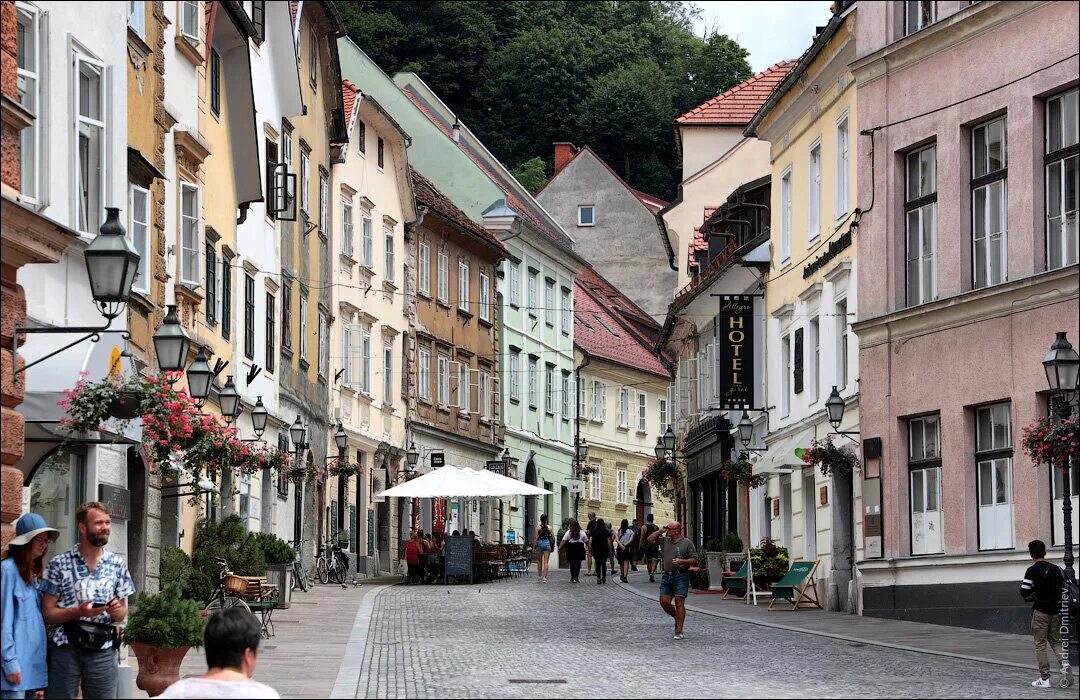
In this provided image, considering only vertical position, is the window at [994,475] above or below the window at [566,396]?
below

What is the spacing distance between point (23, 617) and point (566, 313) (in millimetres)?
53238

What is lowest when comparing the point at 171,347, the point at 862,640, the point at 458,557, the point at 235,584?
the point at 862,640

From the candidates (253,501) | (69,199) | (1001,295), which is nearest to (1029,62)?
(1001,295)

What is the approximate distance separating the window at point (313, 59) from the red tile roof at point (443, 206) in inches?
422

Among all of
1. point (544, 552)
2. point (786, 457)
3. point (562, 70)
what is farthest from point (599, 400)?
point (786, 457)

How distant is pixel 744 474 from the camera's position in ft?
117

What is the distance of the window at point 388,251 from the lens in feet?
152

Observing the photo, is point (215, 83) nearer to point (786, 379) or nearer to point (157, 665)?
point (786, 379)

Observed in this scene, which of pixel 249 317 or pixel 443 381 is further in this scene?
pixel 443 381

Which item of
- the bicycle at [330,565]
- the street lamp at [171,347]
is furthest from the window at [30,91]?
the bicycle at [330,565]

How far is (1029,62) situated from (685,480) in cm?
2955

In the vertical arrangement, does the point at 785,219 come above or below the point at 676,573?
above

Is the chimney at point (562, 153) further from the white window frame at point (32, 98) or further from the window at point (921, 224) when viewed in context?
the white window frame at point (32, 98)

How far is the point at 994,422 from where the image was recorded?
24766mm
